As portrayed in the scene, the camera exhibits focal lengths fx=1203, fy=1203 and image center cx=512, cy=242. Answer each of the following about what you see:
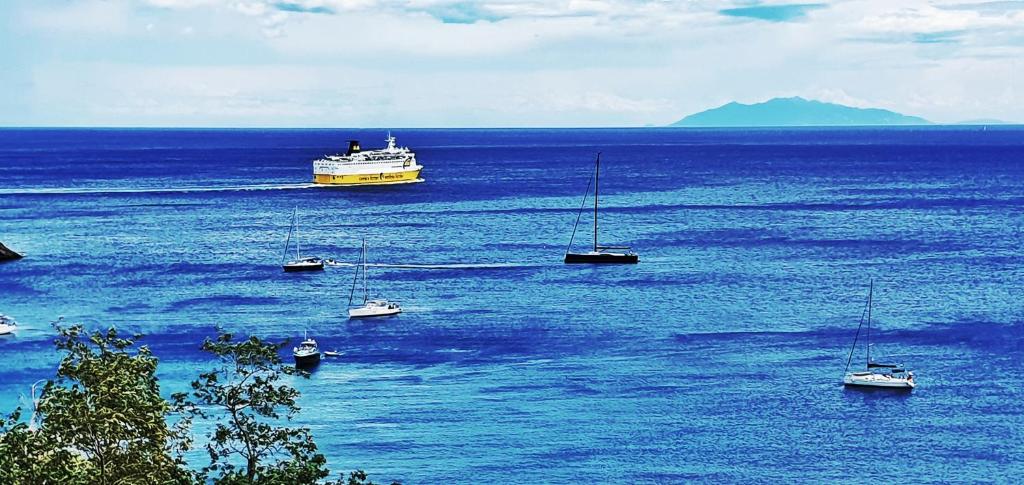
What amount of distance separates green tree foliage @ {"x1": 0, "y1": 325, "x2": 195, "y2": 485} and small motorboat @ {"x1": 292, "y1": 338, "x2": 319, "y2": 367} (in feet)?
158

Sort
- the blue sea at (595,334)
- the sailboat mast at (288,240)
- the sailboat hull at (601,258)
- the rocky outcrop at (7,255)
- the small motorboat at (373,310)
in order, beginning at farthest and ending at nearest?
the sailboat mast at (288,240) → the rocky outcrop at (7,255) → the sailboat hull at (601,258) → the small motorboat at (373,310) → the blue sea at (595,334)

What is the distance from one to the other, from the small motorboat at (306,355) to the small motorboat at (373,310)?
13.5 m

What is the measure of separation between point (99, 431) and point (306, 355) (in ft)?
162

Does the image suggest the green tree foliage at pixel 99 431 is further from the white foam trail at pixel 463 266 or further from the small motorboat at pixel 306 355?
the white foam trail at pixel 463 266

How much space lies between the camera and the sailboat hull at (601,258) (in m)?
118

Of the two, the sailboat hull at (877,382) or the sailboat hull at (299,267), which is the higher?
the sailboat hull at (299,267)

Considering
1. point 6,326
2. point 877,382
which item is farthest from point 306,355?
point 877,382

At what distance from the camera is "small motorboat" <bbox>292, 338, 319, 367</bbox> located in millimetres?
73188

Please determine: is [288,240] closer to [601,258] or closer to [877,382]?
[601,258]

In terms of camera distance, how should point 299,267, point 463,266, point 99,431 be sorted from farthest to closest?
point 463,266
point 299,267
point 99,431

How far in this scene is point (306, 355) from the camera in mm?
73250

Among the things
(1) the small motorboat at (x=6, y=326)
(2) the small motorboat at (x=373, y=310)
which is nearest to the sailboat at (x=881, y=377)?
(2) the small motorboat at (x=373, y=310)

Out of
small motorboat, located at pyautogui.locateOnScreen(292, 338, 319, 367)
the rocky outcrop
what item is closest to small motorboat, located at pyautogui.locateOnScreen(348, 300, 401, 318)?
small motorboat, located at pyautogui.locateOnScreen(292, 338, 319, 367)

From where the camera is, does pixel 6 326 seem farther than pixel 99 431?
Yes
